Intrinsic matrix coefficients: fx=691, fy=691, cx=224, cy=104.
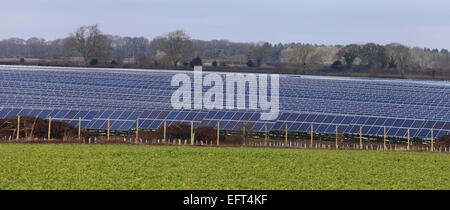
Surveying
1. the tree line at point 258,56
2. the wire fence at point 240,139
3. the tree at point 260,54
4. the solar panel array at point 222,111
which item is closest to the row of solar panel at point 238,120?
the solar panel array at point 222,111

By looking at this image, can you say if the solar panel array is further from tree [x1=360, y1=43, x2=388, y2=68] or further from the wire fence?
tree [x1=360, y1=43, x2=388, y2=68]

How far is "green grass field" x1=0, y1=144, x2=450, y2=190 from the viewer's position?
2261 centimetres

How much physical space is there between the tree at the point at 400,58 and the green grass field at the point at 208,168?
72792mm

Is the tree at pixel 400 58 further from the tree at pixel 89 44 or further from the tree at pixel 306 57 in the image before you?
the tree at pixel 89 44

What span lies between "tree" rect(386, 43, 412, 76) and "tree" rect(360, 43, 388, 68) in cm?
120

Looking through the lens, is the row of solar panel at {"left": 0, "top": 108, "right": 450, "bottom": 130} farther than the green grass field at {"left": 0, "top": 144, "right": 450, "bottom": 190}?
Yes

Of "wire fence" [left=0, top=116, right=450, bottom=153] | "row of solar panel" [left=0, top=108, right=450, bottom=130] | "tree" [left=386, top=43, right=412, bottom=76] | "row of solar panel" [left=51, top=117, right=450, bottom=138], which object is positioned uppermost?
"tree" [left=386, top=43, right=412, bottom=76]

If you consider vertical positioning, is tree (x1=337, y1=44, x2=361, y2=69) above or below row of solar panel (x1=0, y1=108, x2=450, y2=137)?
above

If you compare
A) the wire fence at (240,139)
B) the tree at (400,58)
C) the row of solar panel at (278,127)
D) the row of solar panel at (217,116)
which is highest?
the tree at (400,58)

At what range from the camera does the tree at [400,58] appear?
107 metres


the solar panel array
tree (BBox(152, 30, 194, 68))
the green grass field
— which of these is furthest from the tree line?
the green grass field

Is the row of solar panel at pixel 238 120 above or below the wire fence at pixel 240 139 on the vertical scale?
above

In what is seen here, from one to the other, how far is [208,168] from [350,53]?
91788 mm

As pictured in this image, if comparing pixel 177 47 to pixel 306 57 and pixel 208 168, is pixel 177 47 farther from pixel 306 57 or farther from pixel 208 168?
pixel 208 168
